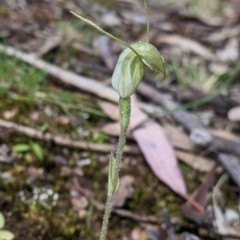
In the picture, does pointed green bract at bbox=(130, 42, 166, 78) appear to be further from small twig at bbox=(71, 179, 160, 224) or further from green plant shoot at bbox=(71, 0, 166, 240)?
small twig at bbox=(71, 179, 160, 224)

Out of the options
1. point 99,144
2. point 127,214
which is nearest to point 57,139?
point 99,144

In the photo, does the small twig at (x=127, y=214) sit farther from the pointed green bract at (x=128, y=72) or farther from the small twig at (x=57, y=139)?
the pointed green bract at (x=128, y=72)

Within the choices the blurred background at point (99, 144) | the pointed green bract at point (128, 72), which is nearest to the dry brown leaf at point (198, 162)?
the blurred background at point (99, 144)

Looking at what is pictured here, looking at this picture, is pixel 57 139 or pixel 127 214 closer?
pixel 127 214

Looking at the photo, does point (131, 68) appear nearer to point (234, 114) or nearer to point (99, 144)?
point (99, 144)

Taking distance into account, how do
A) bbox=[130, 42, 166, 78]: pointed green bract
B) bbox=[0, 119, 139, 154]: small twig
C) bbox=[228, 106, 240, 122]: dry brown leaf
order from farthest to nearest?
1. bbox=[228, 106, 240, 122]: dry brown leaf
2. bbox=[0, 119, 139, 154]: small twig
3. bbox=[130, 42, 166, 78]: pointed green bract

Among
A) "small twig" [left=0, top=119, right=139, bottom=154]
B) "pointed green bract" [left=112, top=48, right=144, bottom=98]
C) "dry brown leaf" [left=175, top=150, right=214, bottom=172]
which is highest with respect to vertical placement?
"pointed green bract" [left=112, top=48, right=144, bottom=98]

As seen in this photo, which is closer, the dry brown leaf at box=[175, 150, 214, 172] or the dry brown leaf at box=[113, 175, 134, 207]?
the dry brown leaf at box=[113, 175, 134, 207]

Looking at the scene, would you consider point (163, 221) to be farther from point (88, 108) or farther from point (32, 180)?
point (88, 108)

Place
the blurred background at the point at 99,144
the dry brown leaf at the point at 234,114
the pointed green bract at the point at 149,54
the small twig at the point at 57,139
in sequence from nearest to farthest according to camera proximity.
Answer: the pointed green bract at the point at 149,54 → the blurred background at the point at 99,144 → the small twig at the point at 57,139 → the dry brown leaf at the point at 234,114

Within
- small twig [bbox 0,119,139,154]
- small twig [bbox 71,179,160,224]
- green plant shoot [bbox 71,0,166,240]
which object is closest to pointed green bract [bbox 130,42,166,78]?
green plant shoot [bbox 71,0,166,240]

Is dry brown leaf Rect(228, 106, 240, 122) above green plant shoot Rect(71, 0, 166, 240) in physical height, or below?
below
